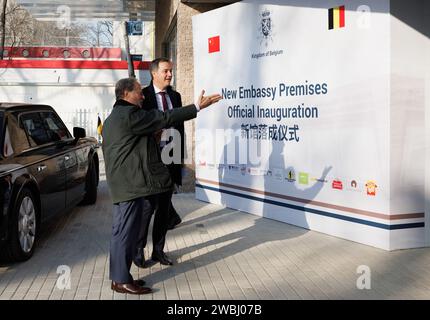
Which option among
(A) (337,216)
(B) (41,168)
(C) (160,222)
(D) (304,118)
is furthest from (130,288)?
(D) (304,118)

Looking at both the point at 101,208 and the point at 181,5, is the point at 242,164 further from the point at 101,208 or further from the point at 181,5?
the point at 181,5

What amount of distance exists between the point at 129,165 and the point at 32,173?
1.88 meters

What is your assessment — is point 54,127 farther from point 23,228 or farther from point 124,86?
point 124,86

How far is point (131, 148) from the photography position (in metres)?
5.14

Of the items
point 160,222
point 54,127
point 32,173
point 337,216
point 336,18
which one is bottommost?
point 337,216

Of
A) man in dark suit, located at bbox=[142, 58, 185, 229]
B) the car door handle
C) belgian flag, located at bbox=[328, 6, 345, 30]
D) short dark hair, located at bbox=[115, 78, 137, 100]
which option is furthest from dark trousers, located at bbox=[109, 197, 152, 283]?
belgian flag, located at bbox=[328, 6, 345, 30]

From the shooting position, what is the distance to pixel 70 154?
28.0 ft

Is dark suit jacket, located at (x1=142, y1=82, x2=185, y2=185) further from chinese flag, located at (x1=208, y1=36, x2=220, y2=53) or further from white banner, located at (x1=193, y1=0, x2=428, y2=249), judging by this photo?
chinese flag, located at (x1=208, y1=36, x2=220, y2=53)

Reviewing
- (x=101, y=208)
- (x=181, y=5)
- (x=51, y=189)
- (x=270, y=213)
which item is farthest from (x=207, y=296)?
(x=181, y=5)

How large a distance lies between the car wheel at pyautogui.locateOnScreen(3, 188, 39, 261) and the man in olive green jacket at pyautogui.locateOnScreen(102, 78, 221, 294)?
4.29ft

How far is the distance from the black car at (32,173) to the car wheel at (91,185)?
1.66 feet

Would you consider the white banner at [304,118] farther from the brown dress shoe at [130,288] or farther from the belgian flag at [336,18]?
the brown dress shoe at [130,288]

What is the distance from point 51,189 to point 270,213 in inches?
118
